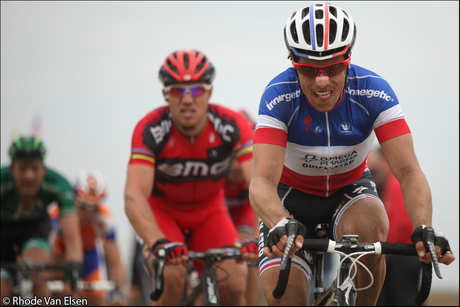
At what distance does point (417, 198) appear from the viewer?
3.42 m

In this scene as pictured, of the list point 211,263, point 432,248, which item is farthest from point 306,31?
point 211,263

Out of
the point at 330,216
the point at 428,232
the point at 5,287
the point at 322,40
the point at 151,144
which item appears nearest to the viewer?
the point at 428,232

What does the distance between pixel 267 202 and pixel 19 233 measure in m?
6.07

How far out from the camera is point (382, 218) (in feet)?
12.6

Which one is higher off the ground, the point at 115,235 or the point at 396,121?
the point at 396,121

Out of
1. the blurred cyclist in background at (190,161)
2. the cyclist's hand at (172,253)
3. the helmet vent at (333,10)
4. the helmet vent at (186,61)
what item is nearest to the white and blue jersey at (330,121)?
the helmet vent at (333,10)

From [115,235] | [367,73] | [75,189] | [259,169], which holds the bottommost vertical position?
[115,235]

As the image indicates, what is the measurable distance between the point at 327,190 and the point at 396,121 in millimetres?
785

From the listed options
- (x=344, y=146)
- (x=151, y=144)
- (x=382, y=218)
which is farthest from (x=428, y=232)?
(x=151, y=144)

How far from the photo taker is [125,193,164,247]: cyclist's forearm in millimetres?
5251

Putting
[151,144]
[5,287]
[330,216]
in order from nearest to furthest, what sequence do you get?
[330,216] → [151,144] → [5,287]

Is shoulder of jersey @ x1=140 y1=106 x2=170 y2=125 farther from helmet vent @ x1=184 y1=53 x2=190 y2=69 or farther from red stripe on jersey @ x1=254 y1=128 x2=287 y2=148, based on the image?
red stripe on jersey @ x1=254 y1=128 x2=287 y2=148

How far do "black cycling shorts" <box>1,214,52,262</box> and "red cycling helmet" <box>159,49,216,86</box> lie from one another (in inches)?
142

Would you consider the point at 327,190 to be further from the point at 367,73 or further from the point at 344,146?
the point at 367,73
